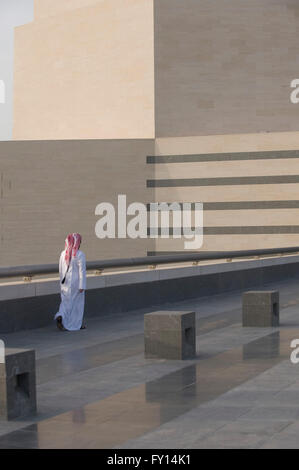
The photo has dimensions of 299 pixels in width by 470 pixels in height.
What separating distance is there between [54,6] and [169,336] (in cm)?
4764

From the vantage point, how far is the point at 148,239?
5031 centimetres

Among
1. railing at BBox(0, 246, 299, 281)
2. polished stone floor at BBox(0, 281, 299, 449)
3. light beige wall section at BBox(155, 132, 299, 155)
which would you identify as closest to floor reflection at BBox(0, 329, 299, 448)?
polished stone floor at BBox(0, 281, 299, 449)

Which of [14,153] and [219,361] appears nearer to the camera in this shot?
[219,361]

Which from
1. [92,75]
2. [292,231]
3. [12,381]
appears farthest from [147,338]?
[92,75]

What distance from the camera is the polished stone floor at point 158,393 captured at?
20.3 feet

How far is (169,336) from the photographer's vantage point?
10.4 metres

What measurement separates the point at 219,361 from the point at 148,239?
40.3 meters

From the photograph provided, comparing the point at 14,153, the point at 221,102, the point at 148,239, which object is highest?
the point at 221,102

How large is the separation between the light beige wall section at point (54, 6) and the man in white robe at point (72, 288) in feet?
135

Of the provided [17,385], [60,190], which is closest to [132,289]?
[17,385]

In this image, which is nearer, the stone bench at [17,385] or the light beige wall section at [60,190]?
the stone bench at [17,385]

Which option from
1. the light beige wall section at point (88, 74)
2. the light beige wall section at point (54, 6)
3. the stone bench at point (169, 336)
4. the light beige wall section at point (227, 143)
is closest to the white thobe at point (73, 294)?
the stone bench at point (169, 336)

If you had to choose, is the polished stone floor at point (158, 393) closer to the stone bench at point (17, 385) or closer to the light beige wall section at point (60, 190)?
the stone bench at point (17, 385)

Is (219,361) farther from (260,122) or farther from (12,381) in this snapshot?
(260,122)
